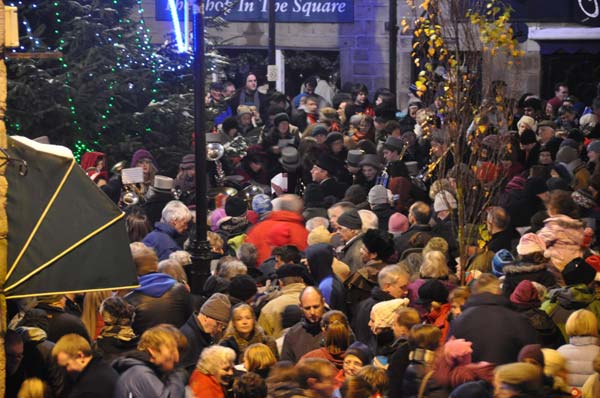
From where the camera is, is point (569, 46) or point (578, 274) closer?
point (578, 274)

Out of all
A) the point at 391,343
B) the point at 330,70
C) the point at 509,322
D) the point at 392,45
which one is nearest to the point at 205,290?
the point at 391,343

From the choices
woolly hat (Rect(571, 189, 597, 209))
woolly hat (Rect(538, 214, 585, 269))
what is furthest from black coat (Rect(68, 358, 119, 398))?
woolly hat (Rect(571, 189, 597, 209))

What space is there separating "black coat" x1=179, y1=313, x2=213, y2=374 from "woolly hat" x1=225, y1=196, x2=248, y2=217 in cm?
444

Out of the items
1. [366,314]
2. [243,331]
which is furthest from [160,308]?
[366,314]

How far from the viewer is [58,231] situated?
9.71m

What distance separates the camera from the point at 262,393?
9.05 m

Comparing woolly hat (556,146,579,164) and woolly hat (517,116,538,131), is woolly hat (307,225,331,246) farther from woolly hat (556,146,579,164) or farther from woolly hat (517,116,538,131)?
woolly hat (517,116,538,131)

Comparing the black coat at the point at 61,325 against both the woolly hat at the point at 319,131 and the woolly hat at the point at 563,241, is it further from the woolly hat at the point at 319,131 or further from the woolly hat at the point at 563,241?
the woolly hat at the point at 319,131

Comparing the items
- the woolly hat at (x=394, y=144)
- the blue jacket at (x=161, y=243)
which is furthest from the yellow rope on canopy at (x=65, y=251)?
the woolly hat at (x=394, y=144)

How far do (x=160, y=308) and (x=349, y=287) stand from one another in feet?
6.69

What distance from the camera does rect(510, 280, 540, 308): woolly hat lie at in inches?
437

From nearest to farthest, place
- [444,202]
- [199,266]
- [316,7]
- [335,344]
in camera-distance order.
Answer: [335,344], [199,266], [444,202], [316,7]

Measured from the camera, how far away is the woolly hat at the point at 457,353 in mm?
9594

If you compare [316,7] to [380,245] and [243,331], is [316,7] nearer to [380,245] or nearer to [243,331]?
[380,245]
